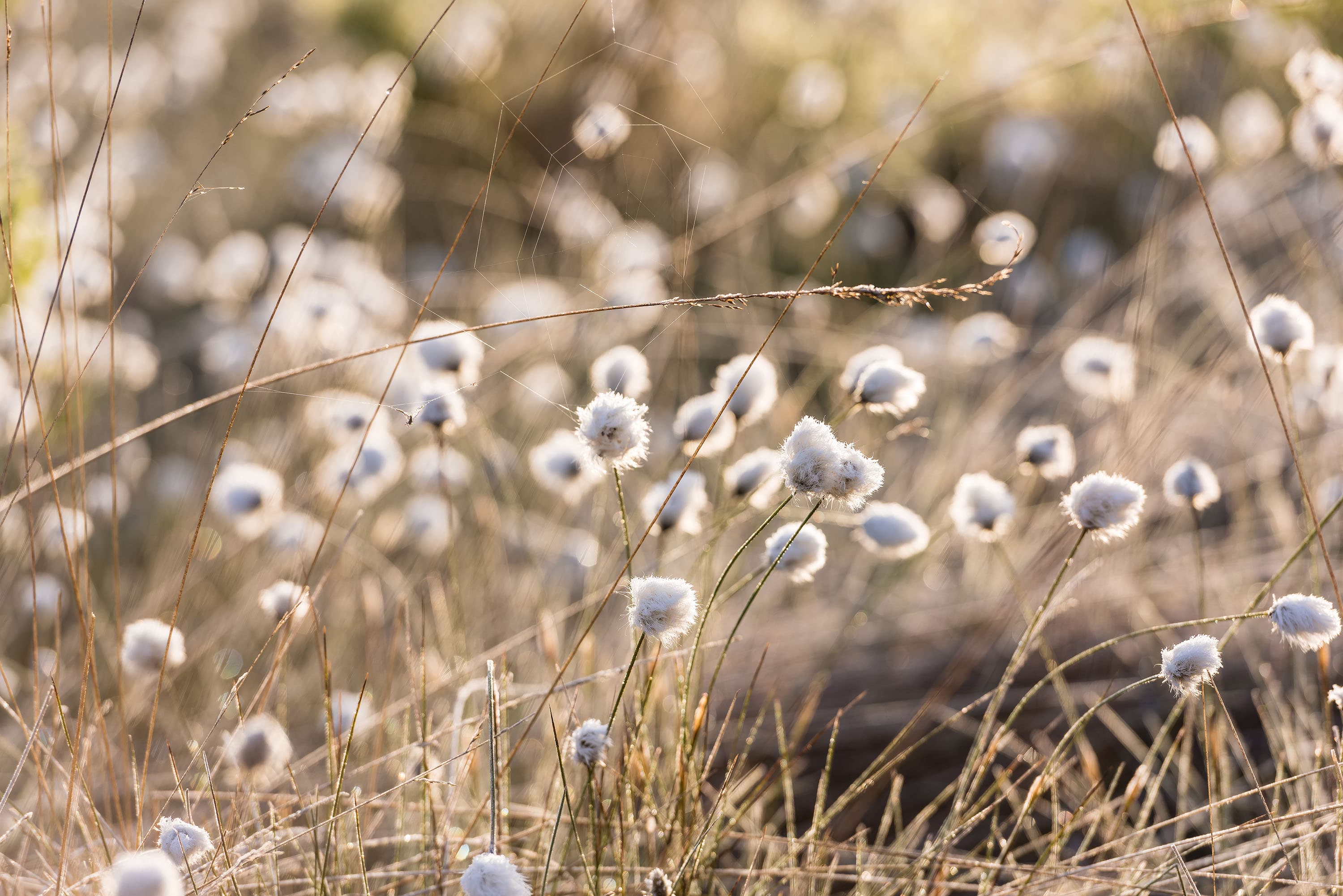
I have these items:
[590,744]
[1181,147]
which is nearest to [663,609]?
[590,744]

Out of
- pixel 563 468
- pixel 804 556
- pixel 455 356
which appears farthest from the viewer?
pixel 563 468

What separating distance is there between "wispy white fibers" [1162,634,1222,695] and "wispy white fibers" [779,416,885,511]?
0.98 ft

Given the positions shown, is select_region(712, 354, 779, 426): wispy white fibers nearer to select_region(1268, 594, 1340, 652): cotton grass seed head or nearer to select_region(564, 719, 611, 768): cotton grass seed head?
select_region(564, 719, 611, 768): cotton grass seed head

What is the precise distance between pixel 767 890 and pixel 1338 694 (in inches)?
24.6

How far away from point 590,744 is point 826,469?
1.05 ft

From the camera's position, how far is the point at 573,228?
2.82m

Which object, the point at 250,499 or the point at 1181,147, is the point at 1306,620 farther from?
the point at 1181,147

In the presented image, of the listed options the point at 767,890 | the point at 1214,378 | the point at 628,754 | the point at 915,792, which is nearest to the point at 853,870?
the point at 767,890

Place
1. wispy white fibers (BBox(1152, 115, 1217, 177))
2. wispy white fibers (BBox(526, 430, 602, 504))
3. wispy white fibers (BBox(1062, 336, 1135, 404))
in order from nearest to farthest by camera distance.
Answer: wispy white fibers (BBox(526, 430, 602, 504)), wispy white fibers (BBox(1062, 336, 1135, 404)), wispy white fibers (BBox(1152, 115, 1217, 177))

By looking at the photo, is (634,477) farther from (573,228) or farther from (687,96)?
(687,96)

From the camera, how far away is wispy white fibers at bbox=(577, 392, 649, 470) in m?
0.83

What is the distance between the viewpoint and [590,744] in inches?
33.7

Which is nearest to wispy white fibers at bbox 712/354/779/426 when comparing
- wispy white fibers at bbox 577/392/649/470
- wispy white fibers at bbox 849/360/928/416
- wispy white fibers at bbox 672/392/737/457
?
wispy white fibers at bbox 672/392/737/457

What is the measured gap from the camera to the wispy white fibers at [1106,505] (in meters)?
0.91
